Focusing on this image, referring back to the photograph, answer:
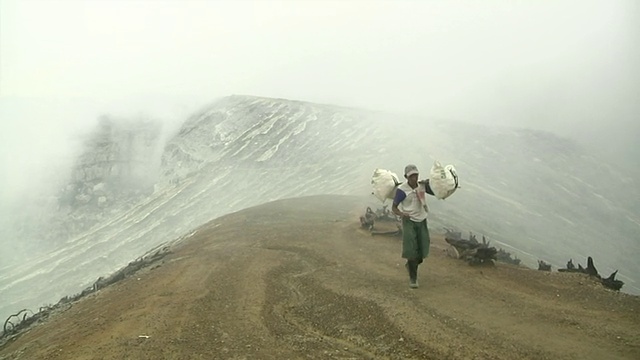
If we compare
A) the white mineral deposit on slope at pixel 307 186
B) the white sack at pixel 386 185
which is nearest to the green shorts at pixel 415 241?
the white sack at pixel 386 185

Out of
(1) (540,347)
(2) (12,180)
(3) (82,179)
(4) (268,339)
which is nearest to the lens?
(1) (540,347)

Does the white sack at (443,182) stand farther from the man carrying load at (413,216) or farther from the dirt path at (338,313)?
the dirt path at (338,313)

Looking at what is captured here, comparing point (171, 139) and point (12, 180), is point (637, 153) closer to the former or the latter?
point (171, 139)

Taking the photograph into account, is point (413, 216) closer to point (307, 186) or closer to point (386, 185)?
point (386, 185)

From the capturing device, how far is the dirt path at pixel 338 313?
602 centimetres

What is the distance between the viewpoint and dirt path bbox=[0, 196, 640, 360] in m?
6.02

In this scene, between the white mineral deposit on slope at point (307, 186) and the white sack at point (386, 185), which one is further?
the white mineral deposit on slope at point (307, 186)

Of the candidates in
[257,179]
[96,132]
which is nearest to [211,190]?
[257,179]

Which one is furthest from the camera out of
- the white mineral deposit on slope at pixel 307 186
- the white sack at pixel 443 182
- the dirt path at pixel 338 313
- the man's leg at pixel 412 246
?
the white mineral deposit on slope at pixel 307 186

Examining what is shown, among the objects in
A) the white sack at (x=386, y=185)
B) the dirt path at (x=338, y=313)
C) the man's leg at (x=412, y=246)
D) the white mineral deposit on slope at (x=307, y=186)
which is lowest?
the white mineral deposit on slope at (x=307, y=186)

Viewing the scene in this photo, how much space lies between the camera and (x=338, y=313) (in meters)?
7.28

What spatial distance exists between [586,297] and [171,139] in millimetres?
39892

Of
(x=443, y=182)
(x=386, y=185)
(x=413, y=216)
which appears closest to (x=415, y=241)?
(x=413, y=216)

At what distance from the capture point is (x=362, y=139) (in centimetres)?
3581
